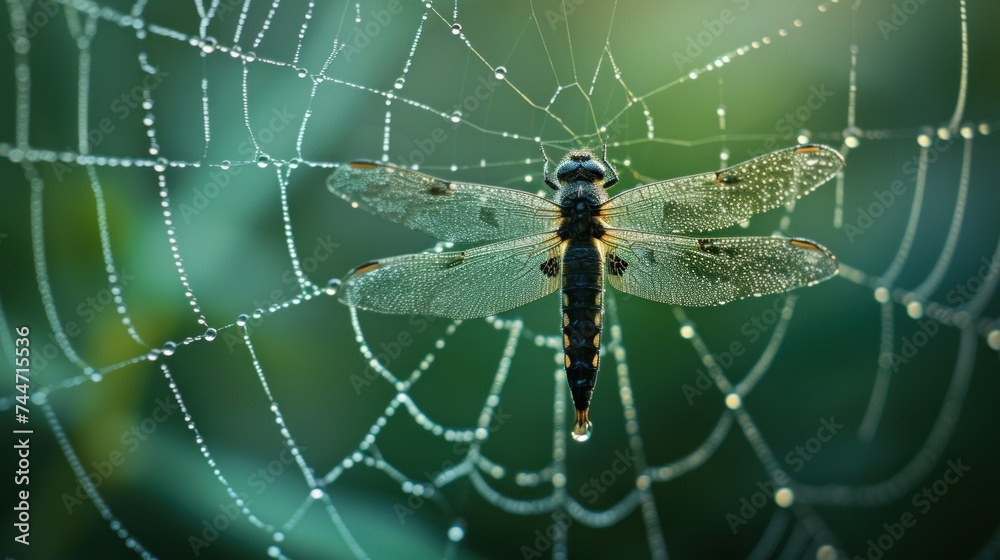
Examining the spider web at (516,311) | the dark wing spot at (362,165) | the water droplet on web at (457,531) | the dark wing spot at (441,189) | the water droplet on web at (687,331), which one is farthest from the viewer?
the water droplet on web at (687,331)

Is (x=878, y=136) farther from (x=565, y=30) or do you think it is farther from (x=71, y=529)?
(x=71, y=529)

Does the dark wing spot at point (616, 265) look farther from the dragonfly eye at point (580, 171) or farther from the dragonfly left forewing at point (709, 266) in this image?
the dragonfly eye at point (580, 171)

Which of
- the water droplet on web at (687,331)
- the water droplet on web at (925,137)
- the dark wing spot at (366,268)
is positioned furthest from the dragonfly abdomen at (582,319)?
the water droplet on web at (925,137)

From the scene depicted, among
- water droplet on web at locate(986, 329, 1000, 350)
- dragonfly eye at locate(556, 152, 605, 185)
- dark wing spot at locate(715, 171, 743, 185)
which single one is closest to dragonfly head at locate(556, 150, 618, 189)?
dragonfly eye at locate(556, 152, 605, 185)

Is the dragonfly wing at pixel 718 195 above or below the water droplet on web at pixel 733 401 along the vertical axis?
above

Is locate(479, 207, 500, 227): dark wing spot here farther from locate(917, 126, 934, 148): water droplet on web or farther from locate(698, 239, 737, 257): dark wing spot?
locate(917, 126, 934, 148): water droplet on web

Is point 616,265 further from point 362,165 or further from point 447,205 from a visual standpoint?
point 362,165

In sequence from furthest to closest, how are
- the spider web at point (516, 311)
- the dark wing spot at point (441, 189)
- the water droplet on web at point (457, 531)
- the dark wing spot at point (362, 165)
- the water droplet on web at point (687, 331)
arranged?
the water droplet on web at point (687, 331), the water droplet on web at point (457, 531), the spider web at point (516, 311), the dark wing spot at point (441, 189), the dark wing spot at point (362, 165)
